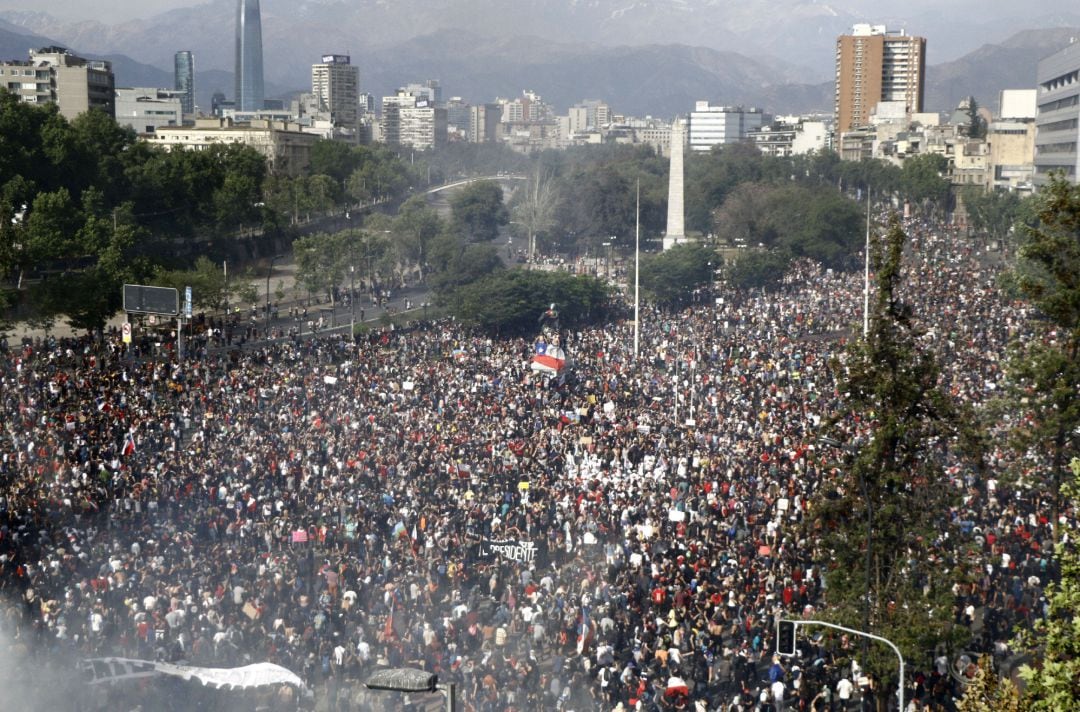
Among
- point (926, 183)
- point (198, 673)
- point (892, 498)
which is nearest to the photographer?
point (892, 498)

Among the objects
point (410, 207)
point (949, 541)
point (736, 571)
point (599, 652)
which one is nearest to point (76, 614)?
point (599, 652)

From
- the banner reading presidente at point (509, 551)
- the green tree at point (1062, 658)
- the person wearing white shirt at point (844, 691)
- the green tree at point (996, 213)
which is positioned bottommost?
the person wearing white shirt at point (844, 691)

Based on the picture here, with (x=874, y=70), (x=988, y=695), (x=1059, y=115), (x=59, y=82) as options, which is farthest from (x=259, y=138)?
(x=874, y=70)

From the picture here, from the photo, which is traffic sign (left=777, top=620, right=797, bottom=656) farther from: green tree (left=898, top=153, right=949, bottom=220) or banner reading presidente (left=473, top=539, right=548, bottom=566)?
green tree (left=898, top=153, right=949, bottom=220)

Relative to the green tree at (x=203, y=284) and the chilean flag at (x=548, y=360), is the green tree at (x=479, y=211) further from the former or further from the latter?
the chilean flag at (x=548, y=360)

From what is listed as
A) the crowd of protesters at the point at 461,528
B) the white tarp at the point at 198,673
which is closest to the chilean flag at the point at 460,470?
the crowd of protesters at the point at 461,528

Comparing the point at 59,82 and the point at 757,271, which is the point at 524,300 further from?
the point at 59,82

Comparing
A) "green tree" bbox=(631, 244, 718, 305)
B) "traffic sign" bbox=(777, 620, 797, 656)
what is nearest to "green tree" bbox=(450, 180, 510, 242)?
"green tree" bbox=(631, 244, 718, 305)
